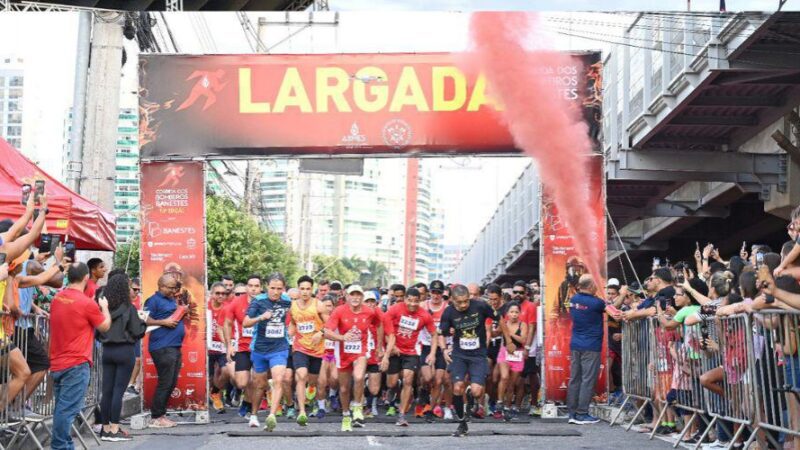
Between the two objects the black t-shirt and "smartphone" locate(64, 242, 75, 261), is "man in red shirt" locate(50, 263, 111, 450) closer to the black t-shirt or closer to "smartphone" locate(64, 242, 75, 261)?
"smartphone" locate(64, 242, 75, 261)

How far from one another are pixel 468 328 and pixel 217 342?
17.1ft

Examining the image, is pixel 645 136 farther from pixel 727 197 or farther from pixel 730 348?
pixel 730 348

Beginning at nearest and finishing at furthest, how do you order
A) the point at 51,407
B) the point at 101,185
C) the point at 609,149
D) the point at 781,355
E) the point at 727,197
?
1. the point at 781,355
2. the point at 51,407
3. the point at 101,185
4. the point at 609,149
5. the point at 727,197

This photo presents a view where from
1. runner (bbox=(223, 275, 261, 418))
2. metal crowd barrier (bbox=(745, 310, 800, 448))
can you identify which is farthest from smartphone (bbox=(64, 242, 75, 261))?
metal crowd barrier (bbox=(745, 310, 800, 448))

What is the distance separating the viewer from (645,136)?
76.9ft

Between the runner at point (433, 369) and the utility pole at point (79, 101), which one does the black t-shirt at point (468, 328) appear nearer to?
the runner at point (433, 369)

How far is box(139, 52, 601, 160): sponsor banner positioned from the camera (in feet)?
56.0

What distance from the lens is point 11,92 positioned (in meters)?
193

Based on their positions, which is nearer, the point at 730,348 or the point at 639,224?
the point at 730,348

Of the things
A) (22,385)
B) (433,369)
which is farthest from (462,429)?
(22,385)

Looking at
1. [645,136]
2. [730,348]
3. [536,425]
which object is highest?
[645,136]

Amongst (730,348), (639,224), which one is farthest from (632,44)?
(639,224)

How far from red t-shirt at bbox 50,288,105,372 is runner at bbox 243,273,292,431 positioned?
434cm

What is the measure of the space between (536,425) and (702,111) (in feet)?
30.5
